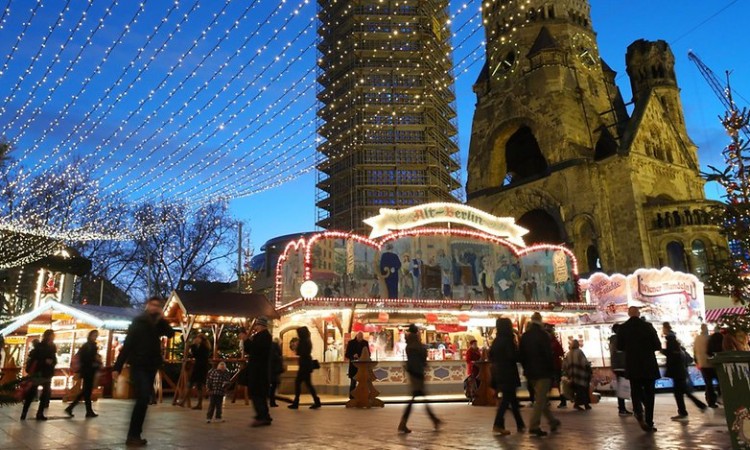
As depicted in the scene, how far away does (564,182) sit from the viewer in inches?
1377

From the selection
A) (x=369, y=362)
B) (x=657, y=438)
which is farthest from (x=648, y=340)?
(x=369, y=362)

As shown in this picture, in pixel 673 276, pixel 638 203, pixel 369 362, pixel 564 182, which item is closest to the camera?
pixel 369 362

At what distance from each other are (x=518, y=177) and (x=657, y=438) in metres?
36.3

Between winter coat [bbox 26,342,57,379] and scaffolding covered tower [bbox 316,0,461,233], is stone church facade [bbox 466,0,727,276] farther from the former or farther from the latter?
winter coat [bbox 26,342,57,379]

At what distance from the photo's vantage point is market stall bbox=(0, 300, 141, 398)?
64.2ft

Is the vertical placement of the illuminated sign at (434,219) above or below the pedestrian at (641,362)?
above

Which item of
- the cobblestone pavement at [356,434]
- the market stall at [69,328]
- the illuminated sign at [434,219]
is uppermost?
the illuminated sign at [434,219]

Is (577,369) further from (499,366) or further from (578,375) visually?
(499,366)

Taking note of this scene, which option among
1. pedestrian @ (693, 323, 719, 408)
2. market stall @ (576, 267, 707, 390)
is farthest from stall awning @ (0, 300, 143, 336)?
market stall @ (576, 267, 707, 390)

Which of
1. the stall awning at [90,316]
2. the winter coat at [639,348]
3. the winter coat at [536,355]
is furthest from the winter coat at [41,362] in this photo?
the winter coat at [639,348]

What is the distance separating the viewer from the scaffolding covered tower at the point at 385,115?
179 ft

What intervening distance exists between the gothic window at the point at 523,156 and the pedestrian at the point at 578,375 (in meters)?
29.2

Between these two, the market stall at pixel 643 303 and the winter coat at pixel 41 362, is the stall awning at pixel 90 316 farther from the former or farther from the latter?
the market stall at pixel 643 303

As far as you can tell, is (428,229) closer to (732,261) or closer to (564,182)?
(732,261)
